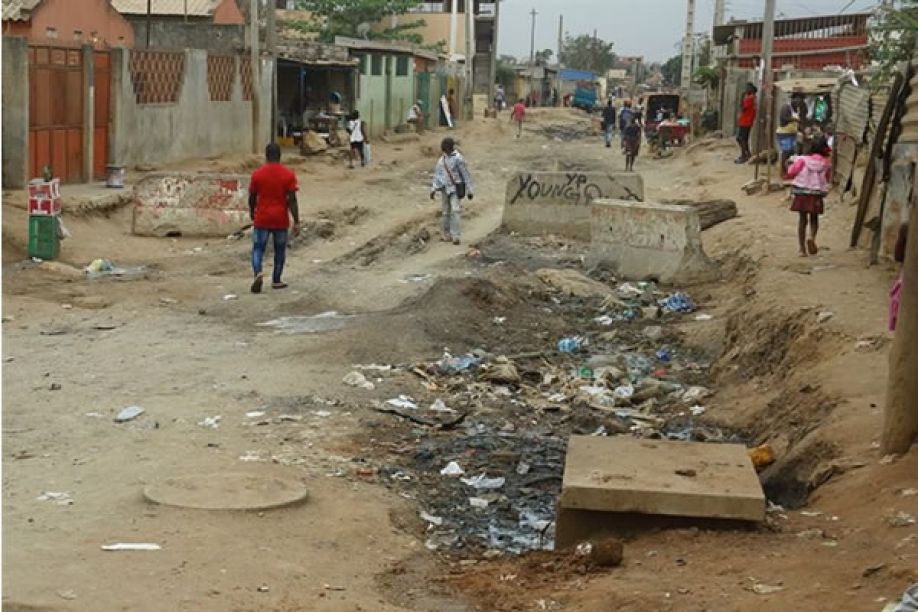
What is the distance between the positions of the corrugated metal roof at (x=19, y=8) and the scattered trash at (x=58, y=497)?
24.4 meters

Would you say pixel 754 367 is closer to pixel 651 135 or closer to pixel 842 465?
pixel 842 465

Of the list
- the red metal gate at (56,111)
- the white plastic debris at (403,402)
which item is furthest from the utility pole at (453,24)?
the white plastic debris at (403,402)

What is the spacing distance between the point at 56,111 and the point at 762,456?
53.5 feet

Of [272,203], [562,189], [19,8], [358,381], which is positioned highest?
[19,8]

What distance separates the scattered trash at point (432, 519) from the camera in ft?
23.3

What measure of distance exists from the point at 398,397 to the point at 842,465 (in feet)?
11.9

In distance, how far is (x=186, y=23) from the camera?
36750 millimetres

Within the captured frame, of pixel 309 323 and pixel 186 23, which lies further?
pixel 186 23

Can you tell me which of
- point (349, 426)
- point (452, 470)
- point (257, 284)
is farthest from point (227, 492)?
point (257, 284)

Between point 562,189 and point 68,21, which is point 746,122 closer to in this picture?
point 562,189

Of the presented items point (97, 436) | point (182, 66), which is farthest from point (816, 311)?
point (182, 66)

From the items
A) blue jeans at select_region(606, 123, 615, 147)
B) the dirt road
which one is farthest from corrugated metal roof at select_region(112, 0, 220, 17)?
the dirt road

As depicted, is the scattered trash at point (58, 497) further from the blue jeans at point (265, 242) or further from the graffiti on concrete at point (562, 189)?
the graffiti on concrete at point (562, 189)

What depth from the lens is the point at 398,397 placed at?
31.8 feet
